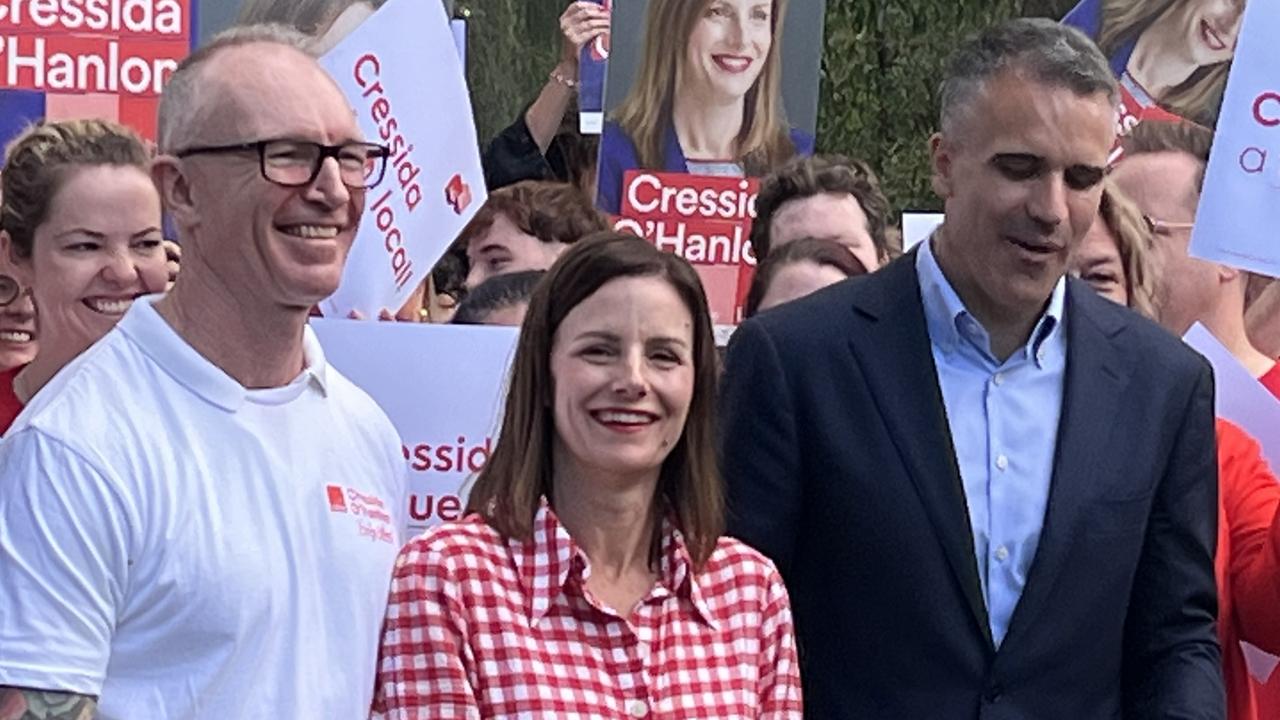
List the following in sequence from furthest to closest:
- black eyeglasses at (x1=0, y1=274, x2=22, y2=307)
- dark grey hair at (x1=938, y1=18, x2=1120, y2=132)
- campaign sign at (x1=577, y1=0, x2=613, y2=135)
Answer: campaign sign at (x1=577, y1=0, x2=613, y2=135)
black eyeglasses at (x1=0, y1=274, x2=22, y2=307)
dark grey hair at (x1=938, y1=18, x2=1120, y2=132)

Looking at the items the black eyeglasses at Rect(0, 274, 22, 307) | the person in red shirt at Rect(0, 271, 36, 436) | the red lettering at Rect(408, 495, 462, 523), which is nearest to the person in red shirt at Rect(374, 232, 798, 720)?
the red lettering at Rect(408, 495, 462, 523)

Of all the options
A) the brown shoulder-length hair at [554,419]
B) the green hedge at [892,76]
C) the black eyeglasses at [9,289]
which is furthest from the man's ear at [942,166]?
the green hedge at [892,76]

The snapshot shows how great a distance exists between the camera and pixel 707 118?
674 centimetres

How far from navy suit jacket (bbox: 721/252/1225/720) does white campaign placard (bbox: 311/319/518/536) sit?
1.25m

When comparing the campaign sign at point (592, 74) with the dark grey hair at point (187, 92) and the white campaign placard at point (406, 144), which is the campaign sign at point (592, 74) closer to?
the white campaign placard at point (406, 144)

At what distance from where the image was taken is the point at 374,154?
10.8 ft

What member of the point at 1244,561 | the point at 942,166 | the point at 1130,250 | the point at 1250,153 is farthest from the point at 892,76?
the point at 942,166

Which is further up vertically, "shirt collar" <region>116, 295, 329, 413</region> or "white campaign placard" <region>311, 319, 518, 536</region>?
"shirt collar" <region>116, 295, 329, 413</region>

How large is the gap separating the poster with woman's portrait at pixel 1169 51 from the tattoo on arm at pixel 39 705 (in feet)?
16.4

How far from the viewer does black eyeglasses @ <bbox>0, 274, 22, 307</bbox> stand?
5.05 meters

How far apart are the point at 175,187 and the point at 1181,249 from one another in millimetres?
2946

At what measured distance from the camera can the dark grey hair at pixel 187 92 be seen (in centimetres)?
316

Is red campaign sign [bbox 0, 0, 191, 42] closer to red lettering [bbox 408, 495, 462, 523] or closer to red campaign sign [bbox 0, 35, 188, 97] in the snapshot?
red campaign sign [bbox 0, 35, 188, 97]

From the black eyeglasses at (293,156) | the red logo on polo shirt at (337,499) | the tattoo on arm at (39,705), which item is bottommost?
the tattoo on arm at (39,705)
